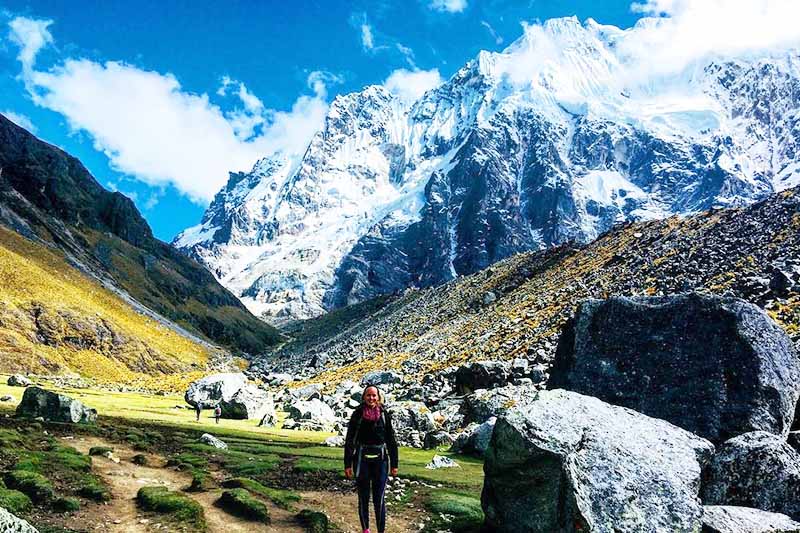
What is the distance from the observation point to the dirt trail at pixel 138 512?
17.2 m

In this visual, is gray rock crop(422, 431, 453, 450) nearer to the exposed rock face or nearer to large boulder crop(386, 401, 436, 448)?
large boulder crop(386, 401, 436, 448)

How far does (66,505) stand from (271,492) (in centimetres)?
704

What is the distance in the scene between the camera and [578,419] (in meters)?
14.7

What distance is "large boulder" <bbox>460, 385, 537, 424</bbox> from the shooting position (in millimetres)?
38781

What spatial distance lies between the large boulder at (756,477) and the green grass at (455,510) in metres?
6.88

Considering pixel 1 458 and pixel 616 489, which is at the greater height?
pixel 616 489

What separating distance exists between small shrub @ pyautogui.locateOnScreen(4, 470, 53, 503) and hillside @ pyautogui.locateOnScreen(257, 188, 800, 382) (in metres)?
41.5

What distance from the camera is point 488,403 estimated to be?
39.8 metres

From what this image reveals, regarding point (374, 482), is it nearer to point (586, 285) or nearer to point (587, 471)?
point (587, 471)

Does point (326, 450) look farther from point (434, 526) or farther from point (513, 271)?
point (513, 271)

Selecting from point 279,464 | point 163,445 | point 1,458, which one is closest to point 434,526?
point 279,464

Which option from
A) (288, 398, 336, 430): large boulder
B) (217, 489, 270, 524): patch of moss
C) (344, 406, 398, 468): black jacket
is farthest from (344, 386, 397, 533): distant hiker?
(288, 398, 336, 430): large boulder

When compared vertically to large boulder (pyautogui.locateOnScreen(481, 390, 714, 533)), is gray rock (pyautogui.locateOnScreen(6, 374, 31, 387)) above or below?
below

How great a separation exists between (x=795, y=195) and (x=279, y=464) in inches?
3106
